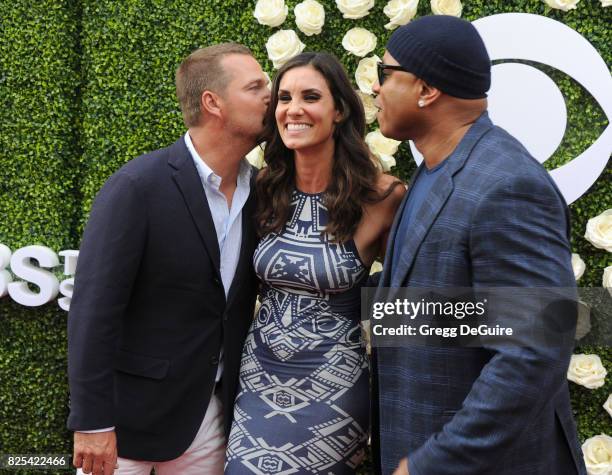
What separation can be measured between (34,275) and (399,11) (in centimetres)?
256

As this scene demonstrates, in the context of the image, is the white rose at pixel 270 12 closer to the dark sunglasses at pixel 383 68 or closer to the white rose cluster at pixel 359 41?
the white rose cluster at pixel 359 41

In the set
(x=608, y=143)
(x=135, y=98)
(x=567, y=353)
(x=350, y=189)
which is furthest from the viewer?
(x=135, y=98)

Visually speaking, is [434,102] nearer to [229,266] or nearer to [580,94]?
[229,266]

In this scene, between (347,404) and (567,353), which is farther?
(347,404)

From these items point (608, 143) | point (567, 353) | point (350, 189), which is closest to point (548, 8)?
A: point (608, 143)

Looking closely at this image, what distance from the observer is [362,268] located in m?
2.61

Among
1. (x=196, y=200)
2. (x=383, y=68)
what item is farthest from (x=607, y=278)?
(x=196, y=200)

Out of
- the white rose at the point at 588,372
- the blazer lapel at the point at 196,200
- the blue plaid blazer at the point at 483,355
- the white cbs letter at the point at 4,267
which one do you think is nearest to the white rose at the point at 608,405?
the white rose at the point at 588,372

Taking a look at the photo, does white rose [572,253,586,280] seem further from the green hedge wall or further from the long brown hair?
the green hedge wall

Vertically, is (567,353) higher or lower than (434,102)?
A: lower

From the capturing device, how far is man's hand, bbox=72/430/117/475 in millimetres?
2471

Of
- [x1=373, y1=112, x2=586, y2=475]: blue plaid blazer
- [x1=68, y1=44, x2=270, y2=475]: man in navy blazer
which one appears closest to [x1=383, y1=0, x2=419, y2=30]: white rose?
[x1=68, y1=44, x2=270, y2=475]: man in navy blazer

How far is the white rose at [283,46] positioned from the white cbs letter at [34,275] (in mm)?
1748

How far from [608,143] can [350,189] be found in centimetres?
147
